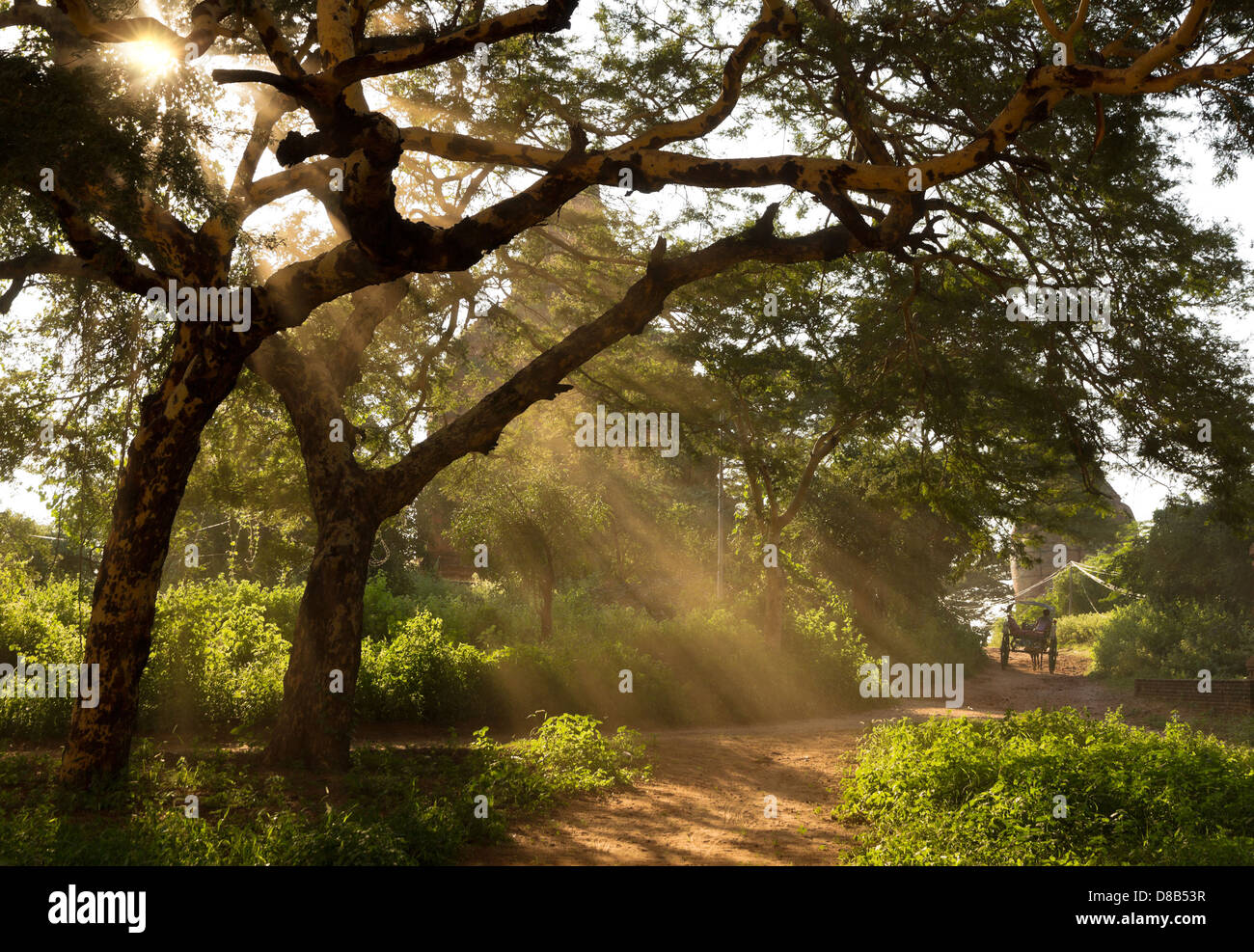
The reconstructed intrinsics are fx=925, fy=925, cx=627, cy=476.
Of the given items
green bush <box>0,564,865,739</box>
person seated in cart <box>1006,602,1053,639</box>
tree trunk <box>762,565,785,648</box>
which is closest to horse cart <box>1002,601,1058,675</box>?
person seated in cart <box>1006,602,1053,639</box>

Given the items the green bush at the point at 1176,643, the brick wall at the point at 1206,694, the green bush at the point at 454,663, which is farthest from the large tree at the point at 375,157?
the green bush at the point at 1176,643

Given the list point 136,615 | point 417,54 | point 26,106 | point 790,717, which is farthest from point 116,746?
point 790,717

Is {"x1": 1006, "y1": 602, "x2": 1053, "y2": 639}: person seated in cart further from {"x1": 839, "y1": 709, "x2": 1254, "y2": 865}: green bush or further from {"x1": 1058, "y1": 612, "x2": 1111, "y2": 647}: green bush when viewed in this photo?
{"x1": 839, "y1": 709, "x2": 1254, "y2": 865}: green bush

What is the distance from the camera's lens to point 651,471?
2977cm

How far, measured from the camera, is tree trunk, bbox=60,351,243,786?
328 inches

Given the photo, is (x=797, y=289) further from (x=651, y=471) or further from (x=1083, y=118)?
(x=651, y=471)
